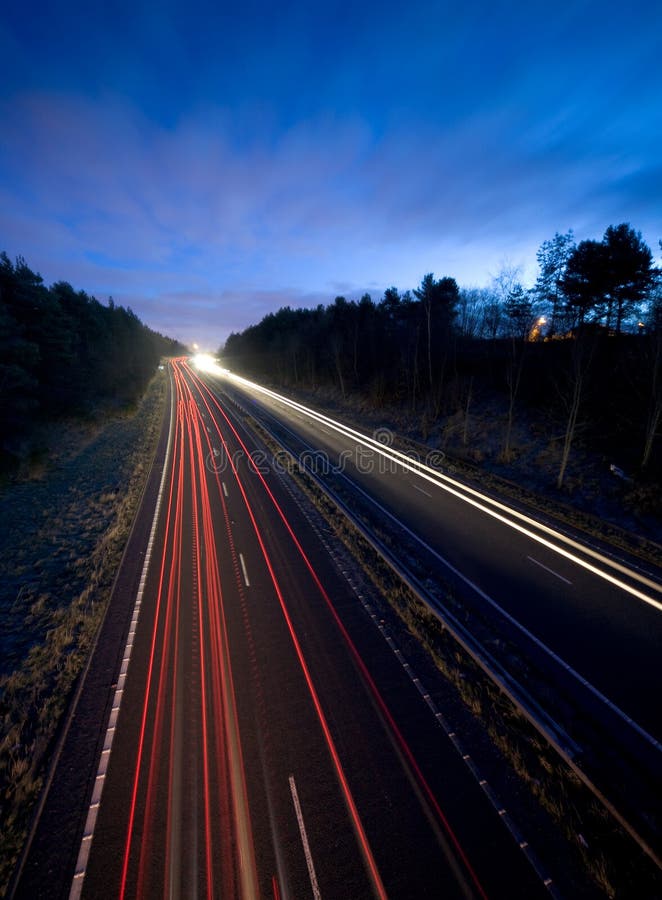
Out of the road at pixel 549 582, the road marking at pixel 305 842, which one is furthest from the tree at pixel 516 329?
the road marking at pixel 305 842

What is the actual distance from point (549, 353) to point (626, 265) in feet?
28.2

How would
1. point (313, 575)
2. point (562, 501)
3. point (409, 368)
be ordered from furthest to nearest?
point (409, 368) < point (562, 501) < point (313, 575)

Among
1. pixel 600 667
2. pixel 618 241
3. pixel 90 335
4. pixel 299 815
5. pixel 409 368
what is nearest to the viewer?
pixel 299 815

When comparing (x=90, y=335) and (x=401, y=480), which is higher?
(x=90, y=335)

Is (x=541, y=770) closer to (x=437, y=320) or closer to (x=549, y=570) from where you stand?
(x=549, y=570)

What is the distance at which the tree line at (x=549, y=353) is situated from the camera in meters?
20.4

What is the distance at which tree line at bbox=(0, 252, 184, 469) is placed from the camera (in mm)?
24500

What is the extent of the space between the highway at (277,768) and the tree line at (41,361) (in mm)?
22221

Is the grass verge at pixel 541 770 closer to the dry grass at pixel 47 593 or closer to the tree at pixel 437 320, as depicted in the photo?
the dry grass at pixel 47 593

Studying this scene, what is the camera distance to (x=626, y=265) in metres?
27.6

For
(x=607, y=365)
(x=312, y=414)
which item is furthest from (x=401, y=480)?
(x=312, y=414)

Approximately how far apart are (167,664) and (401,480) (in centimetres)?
1714

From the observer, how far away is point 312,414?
4462cm

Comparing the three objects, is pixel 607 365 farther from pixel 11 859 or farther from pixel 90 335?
pixel 90 335
